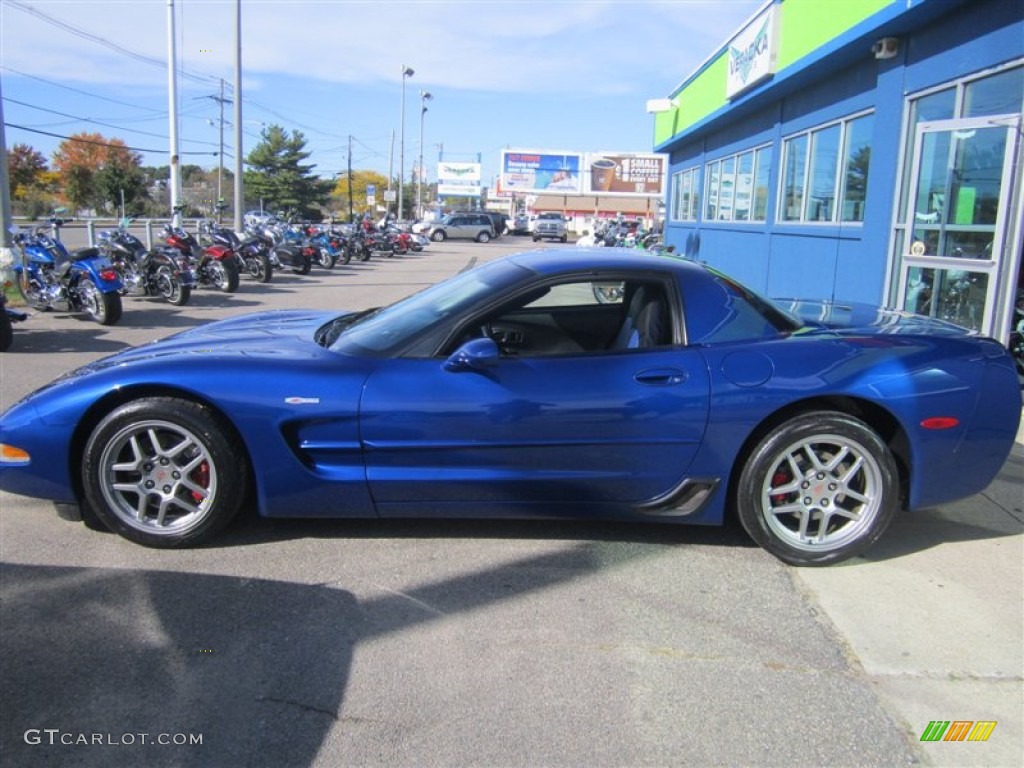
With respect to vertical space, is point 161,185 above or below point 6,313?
above

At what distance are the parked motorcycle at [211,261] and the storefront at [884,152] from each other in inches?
380

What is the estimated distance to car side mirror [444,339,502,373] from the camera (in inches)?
140

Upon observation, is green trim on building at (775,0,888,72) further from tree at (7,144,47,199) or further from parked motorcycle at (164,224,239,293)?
tree at (7,144,47,199)

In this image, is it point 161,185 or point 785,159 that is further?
point 161,185

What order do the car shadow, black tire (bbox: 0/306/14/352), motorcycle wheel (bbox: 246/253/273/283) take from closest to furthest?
the car shadow < black tire (bbox: 0/306/14/352) < motorcycle wheel (bbox: 246/253/273/283)

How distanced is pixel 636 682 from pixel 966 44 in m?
7.36

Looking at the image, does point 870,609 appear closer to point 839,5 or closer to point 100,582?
point 100,582

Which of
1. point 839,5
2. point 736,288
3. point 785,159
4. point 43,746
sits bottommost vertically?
point 43,746

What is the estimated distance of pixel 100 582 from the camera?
3369 millimetres

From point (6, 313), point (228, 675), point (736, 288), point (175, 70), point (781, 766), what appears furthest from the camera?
point (175, 70)

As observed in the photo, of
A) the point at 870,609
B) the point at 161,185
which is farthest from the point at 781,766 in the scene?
the point at 161,185

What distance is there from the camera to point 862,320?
14.1 feet

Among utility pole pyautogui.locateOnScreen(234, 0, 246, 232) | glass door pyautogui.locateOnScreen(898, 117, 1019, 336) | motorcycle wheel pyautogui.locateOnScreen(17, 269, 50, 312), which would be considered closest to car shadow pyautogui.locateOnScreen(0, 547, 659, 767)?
glass door pyautogui.locateOnScreen(898, 117, 1019, 336)

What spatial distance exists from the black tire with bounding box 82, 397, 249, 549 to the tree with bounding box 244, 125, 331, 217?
78235 mm
